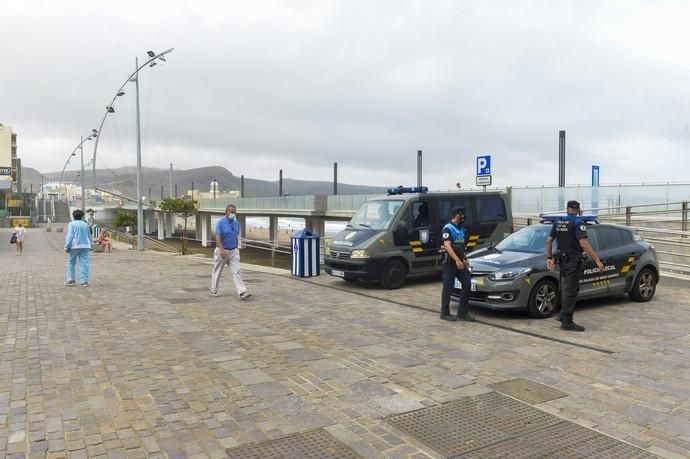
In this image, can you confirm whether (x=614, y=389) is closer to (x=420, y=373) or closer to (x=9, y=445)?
(x=420, y=373)

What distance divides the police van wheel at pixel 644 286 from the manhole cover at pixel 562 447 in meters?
6.14

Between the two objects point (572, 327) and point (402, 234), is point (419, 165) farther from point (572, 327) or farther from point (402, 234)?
point (572, 327)

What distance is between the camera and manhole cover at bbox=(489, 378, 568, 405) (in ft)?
15.6

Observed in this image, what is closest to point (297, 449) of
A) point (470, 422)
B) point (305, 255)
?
point (470, 422)

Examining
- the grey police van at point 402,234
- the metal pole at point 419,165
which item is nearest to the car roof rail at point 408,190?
the grey police van at point 402,234

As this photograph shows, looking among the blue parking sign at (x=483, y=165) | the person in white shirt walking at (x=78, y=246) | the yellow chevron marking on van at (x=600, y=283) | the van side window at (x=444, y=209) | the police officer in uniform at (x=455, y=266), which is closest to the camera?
the police officer in uniform at (x=455, y=266)

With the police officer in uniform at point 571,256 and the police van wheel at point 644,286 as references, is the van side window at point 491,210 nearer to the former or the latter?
the police van wheel at point 644,286

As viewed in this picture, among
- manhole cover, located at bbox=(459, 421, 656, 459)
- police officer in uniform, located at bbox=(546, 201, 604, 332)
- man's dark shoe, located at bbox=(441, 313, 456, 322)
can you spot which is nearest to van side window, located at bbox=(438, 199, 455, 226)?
man's dark shoe, located at bbox=(441, 313, 456, 322)

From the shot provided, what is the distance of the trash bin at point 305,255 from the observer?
13625mm

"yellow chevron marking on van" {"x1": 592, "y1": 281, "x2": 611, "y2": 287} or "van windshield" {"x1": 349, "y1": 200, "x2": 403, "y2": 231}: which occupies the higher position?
"van windshield" {"x1": 349, "y1": 200, "x2": 403, "y2": 231}

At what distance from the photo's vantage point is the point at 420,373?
5.41 metres

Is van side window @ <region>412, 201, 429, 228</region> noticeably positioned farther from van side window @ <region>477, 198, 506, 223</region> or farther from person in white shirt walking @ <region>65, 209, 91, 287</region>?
person in white shirt walking @ <region>65, 209, 91, 287</region>

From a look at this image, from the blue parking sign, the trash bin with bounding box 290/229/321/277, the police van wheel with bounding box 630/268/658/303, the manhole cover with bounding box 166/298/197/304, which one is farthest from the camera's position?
the blue parking sign

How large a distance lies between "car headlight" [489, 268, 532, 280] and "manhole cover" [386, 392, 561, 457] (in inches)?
138
